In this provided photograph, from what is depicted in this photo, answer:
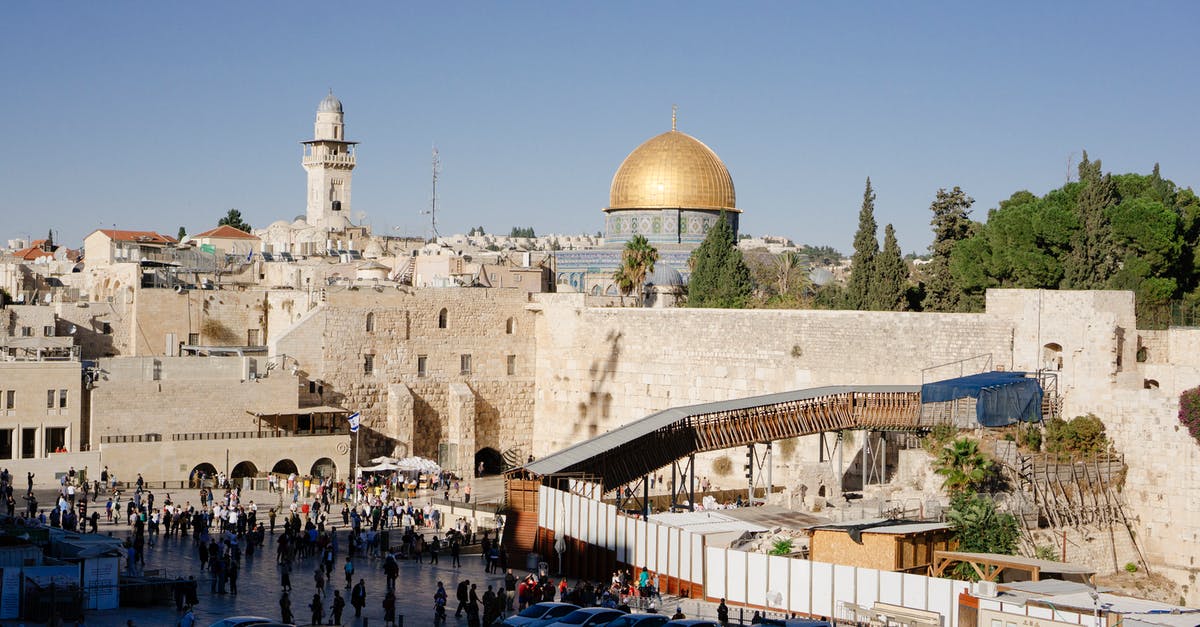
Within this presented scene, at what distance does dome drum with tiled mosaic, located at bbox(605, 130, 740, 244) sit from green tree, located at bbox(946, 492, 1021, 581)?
28.2 metres

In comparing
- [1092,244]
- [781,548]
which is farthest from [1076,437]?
[781,548]

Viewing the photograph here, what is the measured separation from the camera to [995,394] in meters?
25.0

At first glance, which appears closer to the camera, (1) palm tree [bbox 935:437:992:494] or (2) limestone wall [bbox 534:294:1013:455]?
(1) palm tree [bbox 935:437:992:494]

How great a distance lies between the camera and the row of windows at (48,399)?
30219mm

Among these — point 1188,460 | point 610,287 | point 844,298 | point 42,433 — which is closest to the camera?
point 1188,460

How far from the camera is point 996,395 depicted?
2505 centimetres

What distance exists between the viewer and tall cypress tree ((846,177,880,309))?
32406mm

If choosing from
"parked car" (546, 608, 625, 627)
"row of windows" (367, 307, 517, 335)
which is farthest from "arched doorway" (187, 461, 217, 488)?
"parked car" (546, 608, 625, 627)

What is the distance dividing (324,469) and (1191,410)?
18857 millimetres

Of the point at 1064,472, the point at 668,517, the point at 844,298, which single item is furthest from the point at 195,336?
the point at 1064,472

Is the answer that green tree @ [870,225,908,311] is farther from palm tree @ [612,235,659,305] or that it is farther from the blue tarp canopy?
palm tree @ [612,235,659,305]

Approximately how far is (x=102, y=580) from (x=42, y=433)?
13.9 meters

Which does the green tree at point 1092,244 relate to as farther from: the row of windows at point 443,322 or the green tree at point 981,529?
the row of windows at point 443,322

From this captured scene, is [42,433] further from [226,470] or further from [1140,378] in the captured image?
[1140,378]
